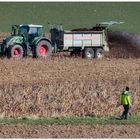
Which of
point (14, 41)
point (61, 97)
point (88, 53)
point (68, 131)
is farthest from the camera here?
point (88, 53)

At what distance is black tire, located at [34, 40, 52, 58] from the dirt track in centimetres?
1185

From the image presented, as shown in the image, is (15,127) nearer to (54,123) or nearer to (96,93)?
(54,123)

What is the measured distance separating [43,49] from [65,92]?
9330mm

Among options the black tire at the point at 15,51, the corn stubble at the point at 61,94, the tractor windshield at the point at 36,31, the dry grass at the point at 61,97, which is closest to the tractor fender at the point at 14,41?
the black tire at the point at 15,51

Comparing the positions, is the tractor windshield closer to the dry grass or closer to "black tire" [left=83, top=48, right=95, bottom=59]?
"black tire" [left=83, top=48, right=95, bottom=59]

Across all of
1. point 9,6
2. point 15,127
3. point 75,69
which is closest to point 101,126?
point 15,127

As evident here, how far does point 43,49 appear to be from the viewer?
95.3 feet

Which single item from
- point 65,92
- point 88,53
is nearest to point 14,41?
point 88,53

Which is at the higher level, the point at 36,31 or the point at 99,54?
the point at 36,31

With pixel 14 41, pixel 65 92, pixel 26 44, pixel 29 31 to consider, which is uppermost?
pixel 29 31

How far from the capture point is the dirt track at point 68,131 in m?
16.0

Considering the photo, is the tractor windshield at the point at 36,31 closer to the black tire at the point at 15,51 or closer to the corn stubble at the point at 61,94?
the black tire at the point at 15,51

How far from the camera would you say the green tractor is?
92.6 ft

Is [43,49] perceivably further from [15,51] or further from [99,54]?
[99,54]
